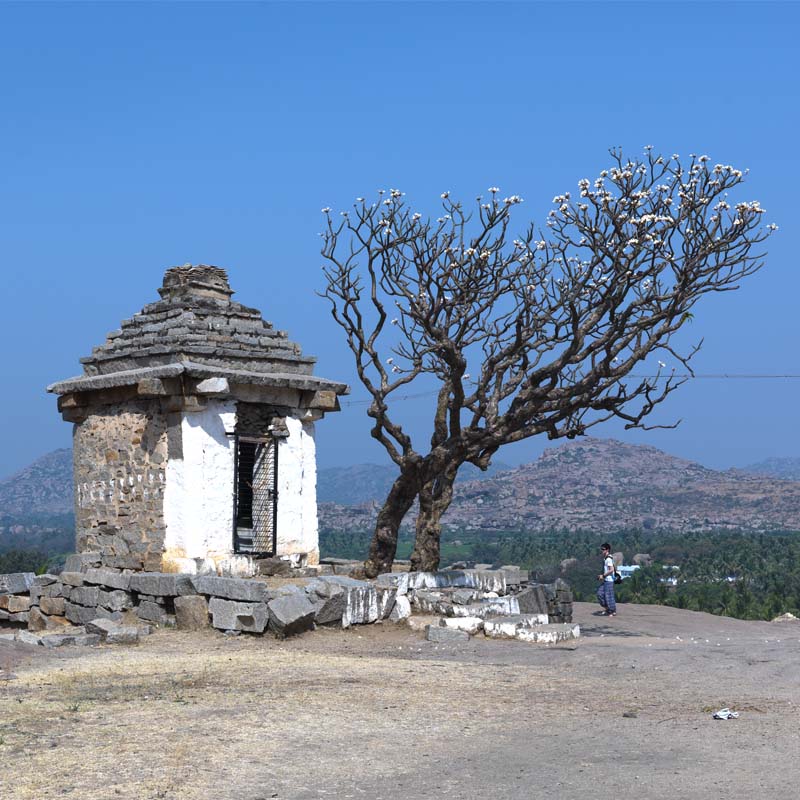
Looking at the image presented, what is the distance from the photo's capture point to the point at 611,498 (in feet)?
277

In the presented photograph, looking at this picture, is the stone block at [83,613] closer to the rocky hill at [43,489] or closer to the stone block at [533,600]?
the stone block at [533,600]

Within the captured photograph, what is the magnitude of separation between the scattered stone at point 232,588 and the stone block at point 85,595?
1974 millimetres

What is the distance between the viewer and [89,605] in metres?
16.4

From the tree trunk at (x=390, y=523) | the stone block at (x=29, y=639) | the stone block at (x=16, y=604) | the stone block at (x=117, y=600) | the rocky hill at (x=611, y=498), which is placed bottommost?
the stone block at (x=29, y=639)

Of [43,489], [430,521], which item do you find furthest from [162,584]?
[43,489]

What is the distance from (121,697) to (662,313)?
440 inches

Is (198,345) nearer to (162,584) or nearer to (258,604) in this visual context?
(162,584)

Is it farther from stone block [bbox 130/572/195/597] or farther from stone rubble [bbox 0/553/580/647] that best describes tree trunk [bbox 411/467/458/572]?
stone block [bbox 130/572/195/597]

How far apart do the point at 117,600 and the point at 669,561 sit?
113 feet

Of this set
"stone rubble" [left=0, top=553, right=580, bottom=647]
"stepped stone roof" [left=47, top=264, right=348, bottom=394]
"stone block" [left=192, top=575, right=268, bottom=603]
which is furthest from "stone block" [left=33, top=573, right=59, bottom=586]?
"stone block" [left=192, top=575, right=268, bottom=603]

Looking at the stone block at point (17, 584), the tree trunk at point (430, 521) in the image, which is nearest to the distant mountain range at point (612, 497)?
the tree trunk at point (430, 521)

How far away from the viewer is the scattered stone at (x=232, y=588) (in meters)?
14.4

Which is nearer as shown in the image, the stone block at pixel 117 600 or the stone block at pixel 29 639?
the stone block at pixel 29 639

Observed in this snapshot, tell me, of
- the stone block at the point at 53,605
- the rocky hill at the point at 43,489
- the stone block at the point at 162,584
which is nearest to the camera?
the stone block at the point at 162,584
